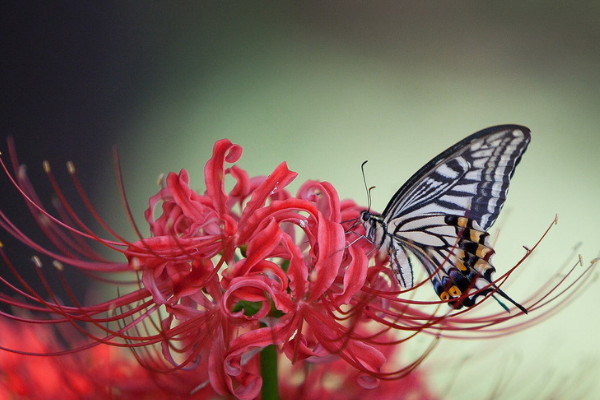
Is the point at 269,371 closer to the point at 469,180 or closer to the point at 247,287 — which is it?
the point at 247,287

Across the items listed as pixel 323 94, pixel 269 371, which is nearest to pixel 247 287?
pixel 269 371

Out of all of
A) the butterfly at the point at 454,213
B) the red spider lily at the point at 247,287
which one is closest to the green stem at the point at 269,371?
the red spider lily at the point at 247,287

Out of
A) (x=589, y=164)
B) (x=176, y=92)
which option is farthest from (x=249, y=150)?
(x=589, y=164)

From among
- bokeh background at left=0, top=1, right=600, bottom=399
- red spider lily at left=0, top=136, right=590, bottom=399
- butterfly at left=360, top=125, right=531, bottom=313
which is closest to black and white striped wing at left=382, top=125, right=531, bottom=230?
butterfly at left=360, top=125, right=531, bottom=313

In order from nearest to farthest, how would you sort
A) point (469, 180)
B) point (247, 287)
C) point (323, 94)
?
1. point (247, 287)
2. point (469, 180)
3. point (323, 94)

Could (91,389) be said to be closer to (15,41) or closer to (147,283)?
(147,283)
